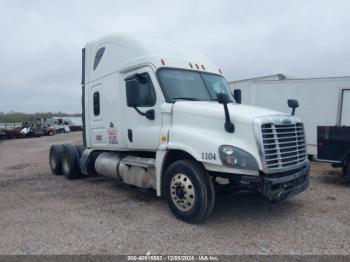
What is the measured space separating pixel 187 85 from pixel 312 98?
761 cm

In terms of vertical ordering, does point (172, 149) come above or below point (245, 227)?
above

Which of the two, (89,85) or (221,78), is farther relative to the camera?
(89,85)

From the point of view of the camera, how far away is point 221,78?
7.07m

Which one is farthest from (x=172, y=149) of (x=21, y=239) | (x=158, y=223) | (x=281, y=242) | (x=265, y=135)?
(x=21, y=239)

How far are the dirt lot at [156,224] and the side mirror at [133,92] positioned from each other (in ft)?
6.59

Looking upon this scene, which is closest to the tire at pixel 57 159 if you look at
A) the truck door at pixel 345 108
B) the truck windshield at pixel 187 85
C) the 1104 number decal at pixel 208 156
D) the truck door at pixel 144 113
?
the truck door at pixel 144 113

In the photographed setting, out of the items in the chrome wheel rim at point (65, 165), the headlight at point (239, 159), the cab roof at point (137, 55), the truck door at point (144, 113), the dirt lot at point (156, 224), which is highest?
the cab roof at point (137, 55)

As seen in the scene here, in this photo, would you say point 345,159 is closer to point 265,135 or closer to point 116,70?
point 265,135

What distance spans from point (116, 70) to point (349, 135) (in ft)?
19.0

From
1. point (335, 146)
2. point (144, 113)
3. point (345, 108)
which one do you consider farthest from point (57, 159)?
point (345, 108)

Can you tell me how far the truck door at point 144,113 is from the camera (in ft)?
19.4

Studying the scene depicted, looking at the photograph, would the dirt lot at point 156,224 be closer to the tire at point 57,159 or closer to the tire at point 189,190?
the tire at point 189,190

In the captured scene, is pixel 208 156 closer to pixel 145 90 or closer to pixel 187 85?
pixel 187 85

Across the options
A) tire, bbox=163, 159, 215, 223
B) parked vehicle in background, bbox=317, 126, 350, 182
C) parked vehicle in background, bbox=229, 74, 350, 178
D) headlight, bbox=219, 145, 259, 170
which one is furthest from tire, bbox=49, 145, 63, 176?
parked vehicle in background, bbox=229, 74, 350, 178
